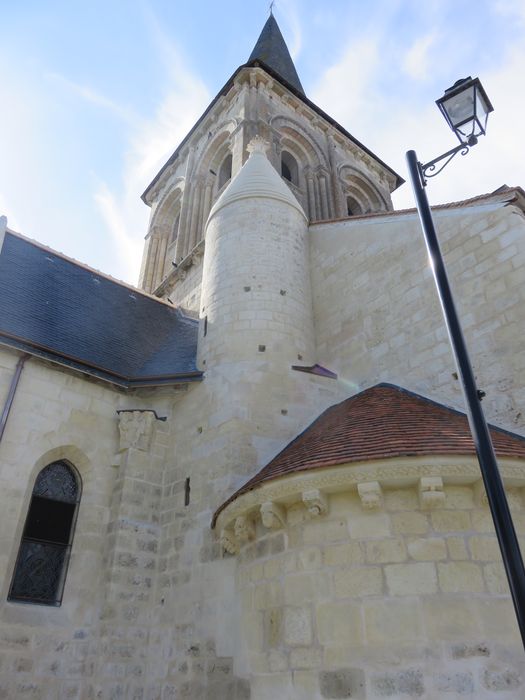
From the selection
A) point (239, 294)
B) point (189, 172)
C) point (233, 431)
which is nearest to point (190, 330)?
point (239, 294)

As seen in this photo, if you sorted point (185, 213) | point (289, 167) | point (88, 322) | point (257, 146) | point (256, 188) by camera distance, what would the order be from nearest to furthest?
point (88, 322) < point (256, 188) < point (257, 146) < point (185, 213) < point (289, 167)

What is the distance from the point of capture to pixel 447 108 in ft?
14.0

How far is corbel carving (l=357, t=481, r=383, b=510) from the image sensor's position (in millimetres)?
5113

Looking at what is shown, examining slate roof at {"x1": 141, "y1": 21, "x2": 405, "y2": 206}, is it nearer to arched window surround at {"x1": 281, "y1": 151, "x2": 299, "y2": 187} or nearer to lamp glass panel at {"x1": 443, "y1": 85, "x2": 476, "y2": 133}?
arched window surround at {"x1": 281, "y1": 151, "x2": 299, "y2": 187}

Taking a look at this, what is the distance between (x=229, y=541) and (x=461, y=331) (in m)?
4.06

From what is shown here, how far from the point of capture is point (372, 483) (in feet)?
16.8

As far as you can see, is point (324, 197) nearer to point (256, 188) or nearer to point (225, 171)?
point (225, 171)

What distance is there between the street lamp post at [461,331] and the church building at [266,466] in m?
1.86

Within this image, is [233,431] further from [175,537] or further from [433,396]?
[433,396]

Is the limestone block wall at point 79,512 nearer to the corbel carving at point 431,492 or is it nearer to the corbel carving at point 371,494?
the corbel carving at point 371,494

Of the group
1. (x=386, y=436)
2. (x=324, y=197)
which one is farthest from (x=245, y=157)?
(x=386, y=436)

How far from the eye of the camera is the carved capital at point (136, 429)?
335 inches

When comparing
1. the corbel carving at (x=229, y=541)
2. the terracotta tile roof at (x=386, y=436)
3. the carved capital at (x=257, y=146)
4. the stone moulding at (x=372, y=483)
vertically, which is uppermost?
the carved capital at (x=257, y=146)

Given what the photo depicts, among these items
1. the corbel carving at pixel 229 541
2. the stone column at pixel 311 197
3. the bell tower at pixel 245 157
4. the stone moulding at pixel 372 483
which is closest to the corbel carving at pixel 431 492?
the stone moulding at pixel 372 483
